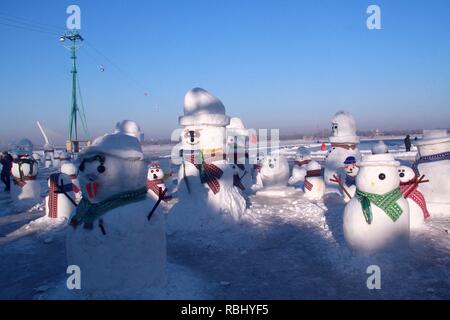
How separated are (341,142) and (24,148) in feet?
29.0

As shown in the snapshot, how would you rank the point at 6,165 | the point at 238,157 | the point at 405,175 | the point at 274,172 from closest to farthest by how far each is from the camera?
the point at 405,175 → the point at 238,157 → the point at 274,172 → the point at 6,165

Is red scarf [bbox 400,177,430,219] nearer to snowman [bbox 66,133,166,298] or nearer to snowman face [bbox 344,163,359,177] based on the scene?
snowman face [bbox 344,163,359,177]

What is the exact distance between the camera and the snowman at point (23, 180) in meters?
8.51

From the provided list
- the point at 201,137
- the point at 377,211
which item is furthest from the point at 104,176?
the point at 377,211

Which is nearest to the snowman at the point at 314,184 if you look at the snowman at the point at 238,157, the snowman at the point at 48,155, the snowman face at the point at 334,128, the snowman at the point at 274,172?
the snowman at the point at 274,172

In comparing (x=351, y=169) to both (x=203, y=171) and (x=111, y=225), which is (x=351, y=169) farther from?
(x=111, y=225)

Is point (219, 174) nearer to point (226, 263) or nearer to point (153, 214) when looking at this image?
point (226, 263)

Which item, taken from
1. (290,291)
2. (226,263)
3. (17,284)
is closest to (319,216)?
(226,263)

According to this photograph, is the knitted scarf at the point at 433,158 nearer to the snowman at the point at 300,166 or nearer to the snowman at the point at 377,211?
the snowman at the point at 377,211

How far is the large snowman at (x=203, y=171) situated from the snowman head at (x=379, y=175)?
275cm

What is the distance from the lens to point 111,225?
340cm

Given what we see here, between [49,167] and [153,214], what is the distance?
1932cm

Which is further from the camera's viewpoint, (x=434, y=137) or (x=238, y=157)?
(x=238, y=157)
